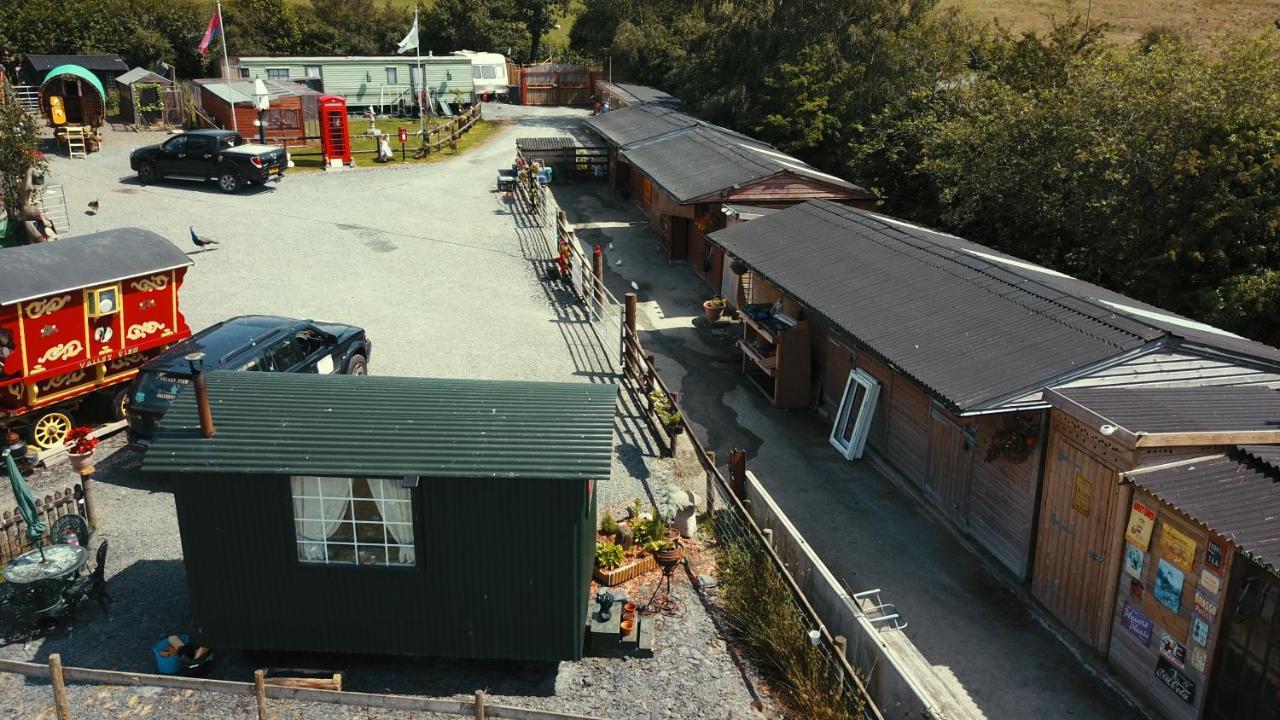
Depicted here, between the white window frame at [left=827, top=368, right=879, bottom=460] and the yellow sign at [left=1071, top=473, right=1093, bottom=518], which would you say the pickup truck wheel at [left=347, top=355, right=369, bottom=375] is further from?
the yellow sign at [left=1071, top=473, right=1093, bottom=518]

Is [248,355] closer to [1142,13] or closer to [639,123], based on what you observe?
[639,123]

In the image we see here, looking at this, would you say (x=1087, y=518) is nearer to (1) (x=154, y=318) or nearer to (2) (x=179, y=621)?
(2) (x=179, y=621)

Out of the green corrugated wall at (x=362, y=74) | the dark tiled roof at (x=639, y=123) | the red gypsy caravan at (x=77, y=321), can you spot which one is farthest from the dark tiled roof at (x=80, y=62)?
the red gypsy caravan at (x=77, y=321)

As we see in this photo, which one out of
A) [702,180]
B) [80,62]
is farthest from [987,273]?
[80,62]

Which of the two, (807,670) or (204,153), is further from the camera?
(204,153)

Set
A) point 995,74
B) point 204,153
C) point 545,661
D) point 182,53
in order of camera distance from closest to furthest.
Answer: point 545,661 < point 995,74 < point 204,153 < point 182,53

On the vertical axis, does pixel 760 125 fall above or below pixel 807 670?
above

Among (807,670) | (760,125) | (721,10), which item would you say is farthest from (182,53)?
(807,670)

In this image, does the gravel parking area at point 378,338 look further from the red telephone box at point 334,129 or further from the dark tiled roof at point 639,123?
the dark tiled roof at point 639,123
